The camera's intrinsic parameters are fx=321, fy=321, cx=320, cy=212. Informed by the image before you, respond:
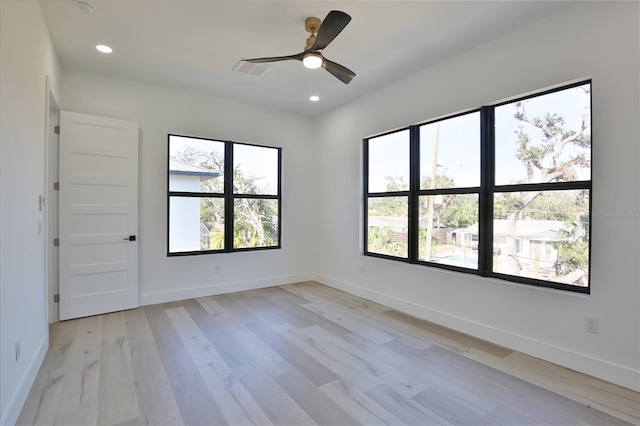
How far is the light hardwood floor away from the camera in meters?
2.05

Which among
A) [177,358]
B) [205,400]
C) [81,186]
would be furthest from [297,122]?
[205,400]

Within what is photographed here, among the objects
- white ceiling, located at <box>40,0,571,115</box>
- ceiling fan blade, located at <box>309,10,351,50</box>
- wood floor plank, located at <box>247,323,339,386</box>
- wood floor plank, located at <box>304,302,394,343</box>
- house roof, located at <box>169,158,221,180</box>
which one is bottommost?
wood floor plank, located at <box>247,323,339,386</box>

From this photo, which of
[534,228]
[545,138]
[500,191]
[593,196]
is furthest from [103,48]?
[593,196]

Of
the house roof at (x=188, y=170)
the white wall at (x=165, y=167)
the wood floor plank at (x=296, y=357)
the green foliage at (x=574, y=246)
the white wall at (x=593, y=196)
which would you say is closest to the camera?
the white wall at (x=593, y=196)

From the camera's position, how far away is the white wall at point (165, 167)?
162 inches

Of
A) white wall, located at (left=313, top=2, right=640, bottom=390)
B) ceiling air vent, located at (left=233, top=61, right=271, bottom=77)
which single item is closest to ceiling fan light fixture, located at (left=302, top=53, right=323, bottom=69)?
ceiling air vent, located at (left=233, top=61, right=271, bottom=77)

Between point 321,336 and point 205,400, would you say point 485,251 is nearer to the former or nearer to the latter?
point 321,336

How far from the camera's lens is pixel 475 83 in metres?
3.31

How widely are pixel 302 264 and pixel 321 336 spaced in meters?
2.42

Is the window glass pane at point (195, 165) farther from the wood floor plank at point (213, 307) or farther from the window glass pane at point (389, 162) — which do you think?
the window glass pane at point (389, 162)

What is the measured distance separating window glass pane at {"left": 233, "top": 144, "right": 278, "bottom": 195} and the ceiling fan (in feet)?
7.99

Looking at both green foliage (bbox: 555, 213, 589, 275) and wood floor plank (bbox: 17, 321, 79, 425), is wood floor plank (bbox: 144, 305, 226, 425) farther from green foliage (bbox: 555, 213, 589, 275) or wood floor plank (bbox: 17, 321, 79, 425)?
green foliage (bbox: 555, 213, 589, 275)

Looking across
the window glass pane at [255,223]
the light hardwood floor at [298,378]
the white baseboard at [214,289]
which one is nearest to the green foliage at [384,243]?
the light hardwood floor at [298,378]

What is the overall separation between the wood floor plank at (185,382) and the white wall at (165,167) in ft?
3.60
